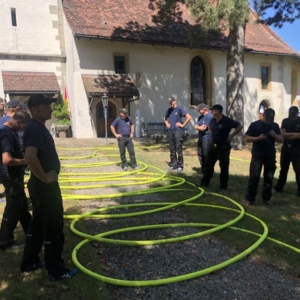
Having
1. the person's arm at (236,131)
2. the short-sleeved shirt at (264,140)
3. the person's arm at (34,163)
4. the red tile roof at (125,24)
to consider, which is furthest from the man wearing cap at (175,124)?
the red tile roof at (125,24)

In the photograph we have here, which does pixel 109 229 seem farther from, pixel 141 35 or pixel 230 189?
pixel 141 35

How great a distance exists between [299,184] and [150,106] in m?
14.0

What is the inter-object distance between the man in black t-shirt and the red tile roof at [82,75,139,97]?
13.4 metres

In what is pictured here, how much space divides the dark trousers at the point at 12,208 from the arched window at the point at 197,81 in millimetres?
19145

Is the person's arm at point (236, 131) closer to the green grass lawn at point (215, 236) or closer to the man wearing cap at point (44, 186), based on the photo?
the green grass lawn at point (215, 236)

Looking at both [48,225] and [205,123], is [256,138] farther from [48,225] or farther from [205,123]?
[48,225]

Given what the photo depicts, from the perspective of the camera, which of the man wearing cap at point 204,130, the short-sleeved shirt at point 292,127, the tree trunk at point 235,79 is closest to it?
the short-sleeved shirt at point 292,127

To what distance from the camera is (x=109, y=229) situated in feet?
16.5

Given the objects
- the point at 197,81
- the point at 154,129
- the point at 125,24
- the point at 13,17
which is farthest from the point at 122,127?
the point at 197,81

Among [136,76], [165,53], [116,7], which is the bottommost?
[136,76]

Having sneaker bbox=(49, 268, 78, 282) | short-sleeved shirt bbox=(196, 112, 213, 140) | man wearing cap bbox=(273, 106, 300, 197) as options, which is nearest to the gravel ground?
sneaker bbox=(49, 268, 78, 282)

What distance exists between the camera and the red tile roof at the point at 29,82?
17156mm

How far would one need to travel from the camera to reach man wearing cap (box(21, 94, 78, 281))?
312 centimetres

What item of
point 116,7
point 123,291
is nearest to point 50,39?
point 116,7
